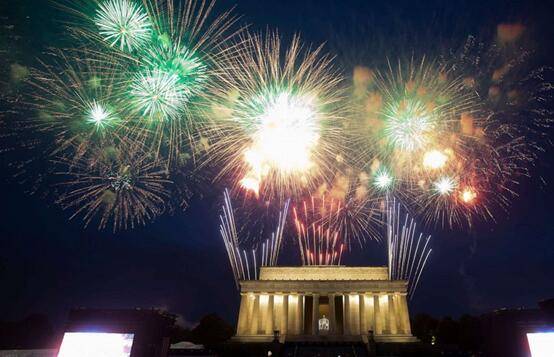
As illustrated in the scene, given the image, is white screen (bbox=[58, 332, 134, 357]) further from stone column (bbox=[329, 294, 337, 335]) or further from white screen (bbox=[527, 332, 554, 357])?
stone column (bbox=[329, 294, 337, 335])

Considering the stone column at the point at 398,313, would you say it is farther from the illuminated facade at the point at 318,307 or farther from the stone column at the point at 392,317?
the stone column at the point at 392,317

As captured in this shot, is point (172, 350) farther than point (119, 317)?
Yes

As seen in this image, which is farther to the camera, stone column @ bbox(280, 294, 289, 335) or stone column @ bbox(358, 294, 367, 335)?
stone column @ bbox(280, 294, 289, 335)

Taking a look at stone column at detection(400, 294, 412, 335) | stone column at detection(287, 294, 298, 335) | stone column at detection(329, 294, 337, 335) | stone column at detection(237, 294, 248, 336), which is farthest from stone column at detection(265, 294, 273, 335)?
stone column at detection(400, 294, 412, 335)

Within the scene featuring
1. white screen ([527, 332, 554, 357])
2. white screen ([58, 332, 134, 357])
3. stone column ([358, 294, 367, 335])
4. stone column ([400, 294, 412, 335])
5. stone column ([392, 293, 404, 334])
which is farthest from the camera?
stone column ([358, 294, 367, 335])

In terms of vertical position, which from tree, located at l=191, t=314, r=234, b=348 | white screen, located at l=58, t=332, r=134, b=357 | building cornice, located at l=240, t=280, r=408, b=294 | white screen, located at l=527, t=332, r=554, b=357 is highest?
building cornice, located at l=240, t=280, r=408, b=294

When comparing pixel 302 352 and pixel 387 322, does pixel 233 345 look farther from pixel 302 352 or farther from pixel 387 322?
pixel 387 322

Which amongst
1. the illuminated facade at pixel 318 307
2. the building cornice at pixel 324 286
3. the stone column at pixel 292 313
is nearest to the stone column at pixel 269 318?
the illuminated facade at pixel 318 307

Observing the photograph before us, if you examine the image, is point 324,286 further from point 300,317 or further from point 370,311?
point 370,311

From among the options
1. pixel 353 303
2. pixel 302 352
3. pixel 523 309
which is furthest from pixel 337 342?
pixel 523 309
